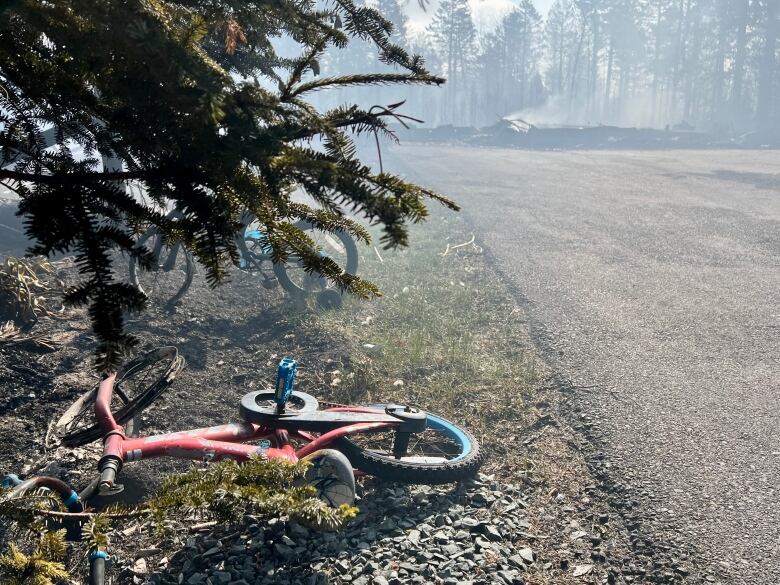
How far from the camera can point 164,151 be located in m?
2.04

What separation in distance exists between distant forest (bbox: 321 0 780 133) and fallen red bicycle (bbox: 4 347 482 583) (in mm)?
70880

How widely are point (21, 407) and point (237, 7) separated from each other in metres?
4.20

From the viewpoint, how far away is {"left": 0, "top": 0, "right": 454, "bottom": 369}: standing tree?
1.74 m

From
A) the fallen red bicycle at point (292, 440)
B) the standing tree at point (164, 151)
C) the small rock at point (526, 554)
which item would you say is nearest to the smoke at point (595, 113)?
the fallen red bicycle at point (292, 440)

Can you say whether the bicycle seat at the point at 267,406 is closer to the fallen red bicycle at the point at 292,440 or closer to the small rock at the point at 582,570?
the fallen red bicycle at the point at 292,440

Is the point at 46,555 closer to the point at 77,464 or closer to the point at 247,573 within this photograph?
the point at 247,573

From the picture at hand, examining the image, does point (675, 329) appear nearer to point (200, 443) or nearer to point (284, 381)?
point (284, 381)

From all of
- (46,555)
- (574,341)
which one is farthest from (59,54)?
(574,341)

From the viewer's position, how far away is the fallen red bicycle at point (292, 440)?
13.6 ft

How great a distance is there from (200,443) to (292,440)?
2.67 ft

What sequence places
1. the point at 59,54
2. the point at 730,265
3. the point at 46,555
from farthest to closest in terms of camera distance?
the point at 730,265 < the point at 46,555 < the point at 59,54

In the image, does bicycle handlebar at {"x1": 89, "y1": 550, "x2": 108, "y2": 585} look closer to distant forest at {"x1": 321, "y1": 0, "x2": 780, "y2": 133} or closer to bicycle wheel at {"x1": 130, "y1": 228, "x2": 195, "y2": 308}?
bicycle wheel at {"x1": 130, "y1": 228, "x2": 195, "y2": 308}

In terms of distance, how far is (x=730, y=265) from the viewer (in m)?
11.1

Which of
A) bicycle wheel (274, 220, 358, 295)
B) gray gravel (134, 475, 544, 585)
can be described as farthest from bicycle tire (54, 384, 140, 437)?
bicycle wheel (274, 220, 358, 295)
